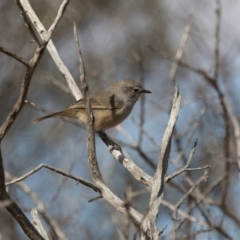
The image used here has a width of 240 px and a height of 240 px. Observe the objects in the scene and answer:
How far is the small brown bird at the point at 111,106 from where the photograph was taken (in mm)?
5934

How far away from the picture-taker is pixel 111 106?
6234 mm

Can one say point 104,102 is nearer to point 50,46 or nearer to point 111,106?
point 111,106

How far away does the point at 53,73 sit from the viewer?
968 cm

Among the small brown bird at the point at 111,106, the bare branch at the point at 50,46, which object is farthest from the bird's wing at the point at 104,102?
the bare branch at the point at 50,46

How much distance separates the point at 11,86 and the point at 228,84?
3.55 m

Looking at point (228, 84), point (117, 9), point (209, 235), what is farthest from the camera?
point (117, 9)

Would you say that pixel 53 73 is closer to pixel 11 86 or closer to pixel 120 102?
pixel 11 86

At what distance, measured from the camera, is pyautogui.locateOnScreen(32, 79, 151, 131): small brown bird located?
19.5ft

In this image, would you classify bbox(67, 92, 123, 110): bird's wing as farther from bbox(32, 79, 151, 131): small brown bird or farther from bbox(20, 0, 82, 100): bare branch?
bbox(20, 0, 82, 100): bare branch

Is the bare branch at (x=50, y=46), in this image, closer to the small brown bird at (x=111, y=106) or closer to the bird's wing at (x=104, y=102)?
the small brown bird at (x=111, y=106)

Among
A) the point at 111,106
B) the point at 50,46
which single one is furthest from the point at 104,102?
the point at 50,46

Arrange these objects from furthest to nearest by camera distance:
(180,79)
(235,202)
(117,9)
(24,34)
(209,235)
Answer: (117,9) < (24,34) < (180,79) < (235,202) < (209,235)

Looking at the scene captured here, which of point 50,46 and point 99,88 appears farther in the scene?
point 99,88

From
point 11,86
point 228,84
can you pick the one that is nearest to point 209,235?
point 228,84
